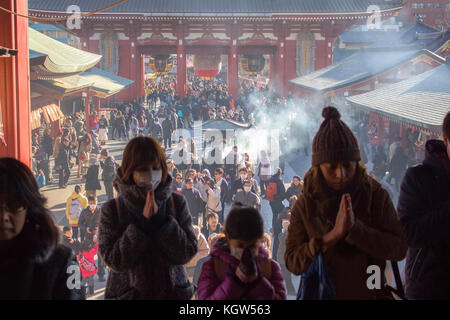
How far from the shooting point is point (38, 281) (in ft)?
6.46

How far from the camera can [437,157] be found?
2400 mm

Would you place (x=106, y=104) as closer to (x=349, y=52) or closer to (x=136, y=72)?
(x=136, y=72)

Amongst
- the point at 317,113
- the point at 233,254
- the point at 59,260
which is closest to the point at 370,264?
the point at 233,254

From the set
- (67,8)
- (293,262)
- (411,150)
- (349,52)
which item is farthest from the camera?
(349,52)

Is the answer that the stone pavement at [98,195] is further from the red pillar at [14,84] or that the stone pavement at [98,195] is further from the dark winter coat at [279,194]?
the red pillar at [14,84]

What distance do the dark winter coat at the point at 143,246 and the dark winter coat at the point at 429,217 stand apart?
3.15ft

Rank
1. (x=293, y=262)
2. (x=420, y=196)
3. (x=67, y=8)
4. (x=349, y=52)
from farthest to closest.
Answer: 1. (x=349, y=52)
2. (x=67, y=8)
3. (x=420, y=196)
4. (x=293, y=262)

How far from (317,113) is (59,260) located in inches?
711

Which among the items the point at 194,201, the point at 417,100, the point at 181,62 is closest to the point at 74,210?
the point at 194,201

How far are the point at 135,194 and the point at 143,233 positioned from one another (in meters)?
0.17

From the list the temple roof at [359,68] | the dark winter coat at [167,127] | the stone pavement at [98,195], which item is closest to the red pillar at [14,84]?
the stone pavement at [98,195]

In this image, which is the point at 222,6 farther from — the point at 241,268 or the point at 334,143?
the point at 241,268

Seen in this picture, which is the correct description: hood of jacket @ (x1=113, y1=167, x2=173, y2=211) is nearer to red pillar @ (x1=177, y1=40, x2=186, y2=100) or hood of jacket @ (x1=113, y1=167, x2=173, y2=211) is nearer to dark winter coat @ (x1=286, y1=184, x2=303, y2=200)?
dark winter coat @ (x1=286, y1=184, x2=303, y2=200)
